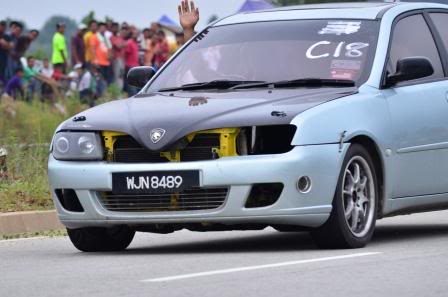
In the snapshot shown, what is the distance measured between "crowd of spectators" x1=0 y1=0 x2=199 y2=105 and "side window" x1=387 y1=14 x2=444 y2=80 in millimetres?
16690

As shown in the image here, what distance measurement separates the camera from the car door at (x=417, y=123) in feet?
35.5

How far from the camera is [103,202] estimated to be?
10250 millimetres

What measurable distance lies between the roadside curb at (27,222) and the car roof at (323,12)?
237 centimetres

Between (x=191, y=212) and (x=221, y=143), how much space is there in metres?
0.48

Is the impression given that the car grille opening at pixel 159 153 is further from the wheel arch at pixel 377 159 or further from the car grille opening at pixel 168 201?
the wheel arch at pixel 377 159

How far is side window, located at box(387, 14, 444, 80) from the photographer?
1140 cm

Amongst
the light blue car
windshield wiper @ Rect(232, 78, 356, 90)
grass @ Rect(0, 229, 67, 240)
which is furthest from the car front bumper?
grass @ Rect(0, 229, 67, 240)

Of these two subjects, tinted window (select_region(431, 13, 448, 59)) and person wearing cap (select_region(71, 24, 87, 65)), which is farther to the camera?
person wearing cap (select_region(71, 24, 87, 65))

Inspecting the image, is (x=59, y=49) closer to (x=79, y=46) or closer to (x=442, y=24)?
(x=79, y=46)

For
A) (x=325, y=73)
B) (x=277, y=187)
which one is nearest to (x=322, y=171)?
(x=277, y=187)

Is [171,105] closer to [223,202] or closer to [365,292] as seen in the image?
[223,202]

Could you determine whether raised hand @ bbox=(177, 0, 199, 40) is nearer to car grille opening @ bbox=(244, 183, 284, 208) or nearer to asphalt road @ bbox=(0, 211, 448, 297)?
asphalt road @ bbox=(0, 211, 448, 297)

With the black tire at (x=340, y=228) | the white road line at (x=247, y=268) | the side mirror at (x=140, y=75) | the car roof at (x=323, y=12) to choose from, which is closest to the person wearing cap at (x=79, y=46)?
the car roof at (x=323, y=12)

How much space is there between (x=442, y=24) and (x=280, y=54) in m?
1.64
